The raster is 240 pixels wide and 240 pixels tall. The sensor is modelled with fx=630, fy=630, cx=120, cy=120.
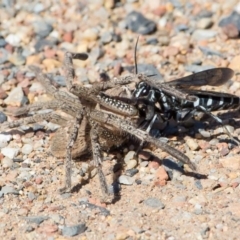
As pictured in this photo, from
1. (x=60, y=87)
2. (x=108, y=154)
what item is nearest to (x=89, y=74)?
(x=60, y=87)

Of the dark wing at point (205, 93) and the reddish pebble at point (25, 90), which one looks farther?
the reddish pebble at point (25, 90)

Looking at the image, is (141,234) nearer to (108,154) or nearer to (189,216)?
(189,216)

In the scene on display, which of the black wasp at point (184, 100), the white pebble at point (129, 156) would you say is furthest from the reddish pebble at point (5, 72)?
the white pebble at point (129, 156)

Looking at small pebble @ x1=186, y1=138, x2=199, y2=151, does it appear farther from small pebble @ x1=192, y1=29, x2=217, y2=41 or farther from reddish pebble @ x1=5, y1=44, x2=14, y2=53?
reddish pebble @ x1=5, y1=44, x2=14, y2=53

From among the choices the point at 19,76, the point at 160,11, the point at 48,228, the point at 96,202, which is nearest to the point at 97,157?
the point at 96,202

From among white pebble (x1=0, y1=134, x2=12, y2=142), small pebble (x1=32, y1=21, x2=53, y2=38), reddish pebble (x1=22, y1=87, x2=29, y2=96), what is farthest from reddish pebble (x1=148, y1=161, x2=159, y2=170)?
small pebble (x1=32, y1=21, x2=53, y2=38)

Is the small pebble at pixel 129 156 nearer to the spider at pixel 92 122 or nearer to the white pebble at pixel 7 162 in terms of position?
the spider at pixel 92 122

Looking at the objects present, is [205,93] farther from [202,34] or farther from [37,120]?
[202,34]
